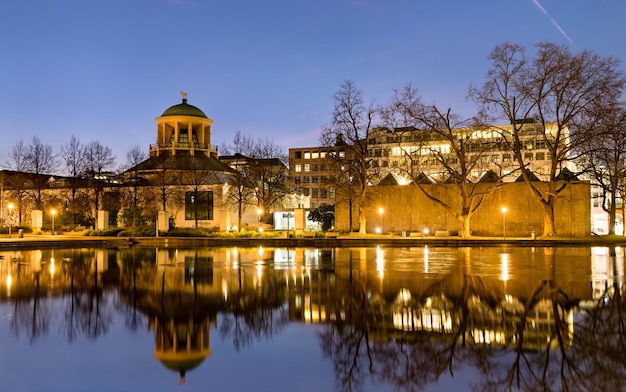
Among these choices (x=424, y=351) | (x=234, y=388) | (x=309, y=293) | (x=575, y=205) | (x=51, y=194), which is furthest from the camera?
(x=51, y=194)

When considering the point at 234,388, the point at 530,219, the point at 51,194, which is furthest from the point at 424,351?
the point at 51,194

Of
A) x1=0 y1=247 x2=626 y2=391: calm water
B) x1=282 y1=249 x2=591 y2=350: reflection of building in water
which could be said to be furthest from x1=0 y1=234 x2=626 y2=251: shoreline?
x1=0 y1=247 x2=626 y2=391: calm water

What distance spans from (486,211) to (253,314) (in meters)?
41.1

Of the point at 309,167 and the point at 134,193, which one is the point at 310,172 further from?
the point at 134,193

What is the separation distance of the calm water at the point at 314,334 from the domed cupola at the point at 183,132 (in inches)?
2122

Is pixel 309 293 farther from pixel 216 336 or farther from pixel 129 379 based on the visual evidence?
pixel 129 379

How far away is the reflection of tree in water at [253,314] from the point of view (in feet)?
32.7

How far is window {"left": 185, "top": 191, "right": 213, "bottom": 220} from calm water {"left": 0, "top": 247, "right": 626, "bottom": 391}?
43.0m

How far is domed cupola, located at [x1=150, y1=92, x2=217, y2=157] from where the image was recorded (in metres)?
70.9

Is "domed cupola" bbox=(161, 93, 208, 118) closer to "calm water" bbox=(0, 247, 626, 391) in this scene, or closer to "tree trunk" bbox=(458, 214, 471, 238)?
"tree trunk" bbox=(458, 214, 471, 238)

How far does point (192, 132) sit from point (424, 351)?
6725 cm

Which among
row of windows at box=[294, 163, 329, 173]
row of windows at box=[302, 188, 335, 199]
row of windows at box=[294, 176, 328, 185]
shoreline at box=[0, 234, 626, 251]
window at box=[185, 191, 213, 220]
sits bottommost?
shoreline at box=[0, 234, 626, 251]

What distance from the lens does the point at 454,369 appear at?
7723mm

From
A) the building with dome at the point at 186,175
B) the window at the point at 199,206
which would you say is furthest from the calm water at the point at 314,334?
the window at the point at 199,206
